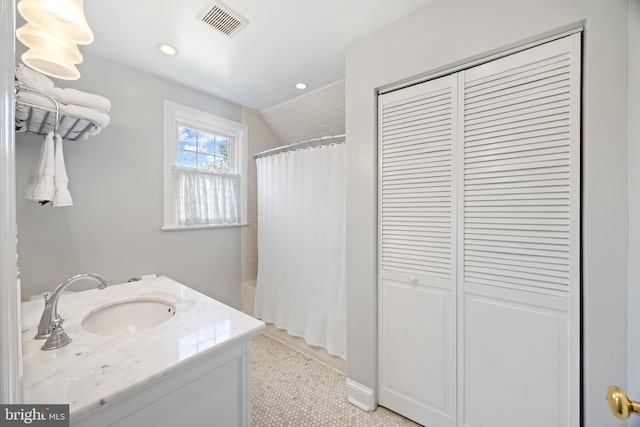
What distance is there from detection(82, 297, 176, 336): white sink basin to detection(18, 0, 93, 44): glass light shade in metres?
1.25

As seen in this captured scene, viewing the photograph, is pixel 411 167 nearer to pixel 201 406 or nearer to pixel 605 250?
pixel 605 250

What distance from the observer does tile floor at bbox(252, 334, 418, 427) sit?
5.23ft

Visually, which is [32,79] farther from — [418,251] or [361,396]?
[361,396]

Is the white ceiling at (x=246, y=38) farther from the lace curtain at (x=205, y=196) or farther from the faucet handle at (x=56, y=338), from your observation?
the faucet handle at (x=56, y=338)

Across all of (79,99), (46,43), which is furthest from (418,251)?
(79,99)

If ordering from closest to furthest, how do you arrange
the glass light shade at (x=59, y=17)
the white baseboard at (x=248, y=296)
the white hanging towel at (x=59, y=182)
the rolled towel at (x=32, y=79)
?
the glass light shade at (x=59, y=17)
the rolled towel at (x=32, y=79)
the white hanging towel at (x=59, y=182)
the white baseboard at (x=248, y=296)

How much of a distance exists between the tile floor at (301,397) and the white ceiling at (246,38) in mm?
2414

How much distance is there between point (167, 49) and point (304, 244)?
5.99ft

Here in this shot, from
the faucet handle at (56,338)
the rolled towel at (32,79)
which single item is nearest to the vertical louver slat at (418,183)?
the faucet handle at (56,338)

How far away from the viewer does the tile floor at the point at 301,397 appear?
1.59 meters

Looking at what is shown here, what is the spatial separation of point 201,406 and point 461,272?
1.34 metres

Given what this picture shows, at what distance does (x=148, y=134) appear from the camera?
7.20 feet

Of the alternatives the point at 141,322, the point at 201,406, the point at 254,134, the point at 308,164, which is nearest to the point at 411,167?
the point at 308,164

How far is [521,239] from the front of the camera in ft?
4.05
